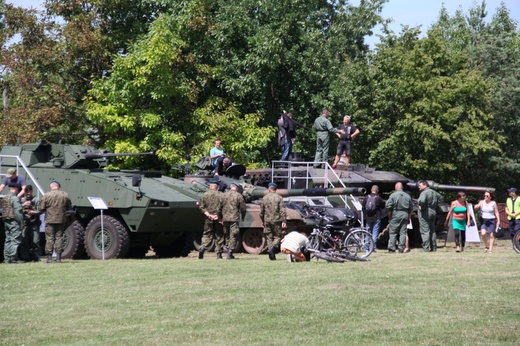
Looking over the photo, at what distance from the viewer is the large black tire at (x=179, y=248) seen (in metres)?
23.5

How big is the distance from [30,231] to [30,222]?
0.31m

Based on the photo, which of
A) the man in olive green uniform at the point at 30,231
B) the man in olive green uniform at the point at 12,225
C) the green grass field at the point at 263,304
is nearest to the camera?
the green grass field at the point at 263,304

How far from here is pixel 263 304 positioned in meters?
12.6

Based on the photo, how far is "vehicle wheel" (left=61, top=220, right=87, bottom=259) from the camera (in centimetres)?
2172

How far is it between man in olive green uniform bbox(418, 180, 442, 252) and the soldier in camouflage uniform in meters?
8.46

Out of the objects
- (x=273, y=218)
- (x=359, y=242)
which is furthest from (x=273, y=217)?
(x=359, y=242)

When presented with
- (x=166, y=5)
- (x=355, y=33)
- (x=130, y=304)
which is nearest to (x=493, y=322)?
(x=130, y=304)

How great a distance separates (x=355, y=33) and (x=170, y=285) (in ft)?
123

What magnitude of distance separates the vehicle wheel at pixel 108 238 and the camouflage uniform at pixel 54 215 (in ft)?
6.54

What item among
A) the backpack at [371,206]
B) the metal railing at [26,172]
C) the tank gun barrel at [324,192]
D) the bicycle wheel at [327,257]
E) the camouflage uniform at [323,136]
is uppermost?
the camouflage uniform at [323,136]

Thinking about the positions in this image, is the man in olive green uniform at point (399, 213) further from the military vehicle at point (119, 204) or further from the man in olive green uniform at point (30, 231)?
the man in olive green uniform at point (30, 231)

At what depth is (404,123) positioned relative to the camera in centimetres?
4094

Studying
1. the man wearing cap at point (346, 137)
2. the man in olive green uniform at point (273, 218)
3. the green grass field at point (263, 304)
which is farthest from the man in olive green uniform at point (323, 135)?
the green grass field at point (263, 304)

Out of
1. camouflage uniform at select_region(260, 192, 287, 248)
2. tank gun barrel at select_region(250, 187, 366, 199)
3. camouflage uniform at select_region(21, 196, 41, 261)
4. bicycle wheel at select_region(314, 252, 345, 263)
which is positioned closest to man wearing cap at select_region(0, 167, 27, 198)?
camouflage uniform at select_region(21, 196, 41, 261)
